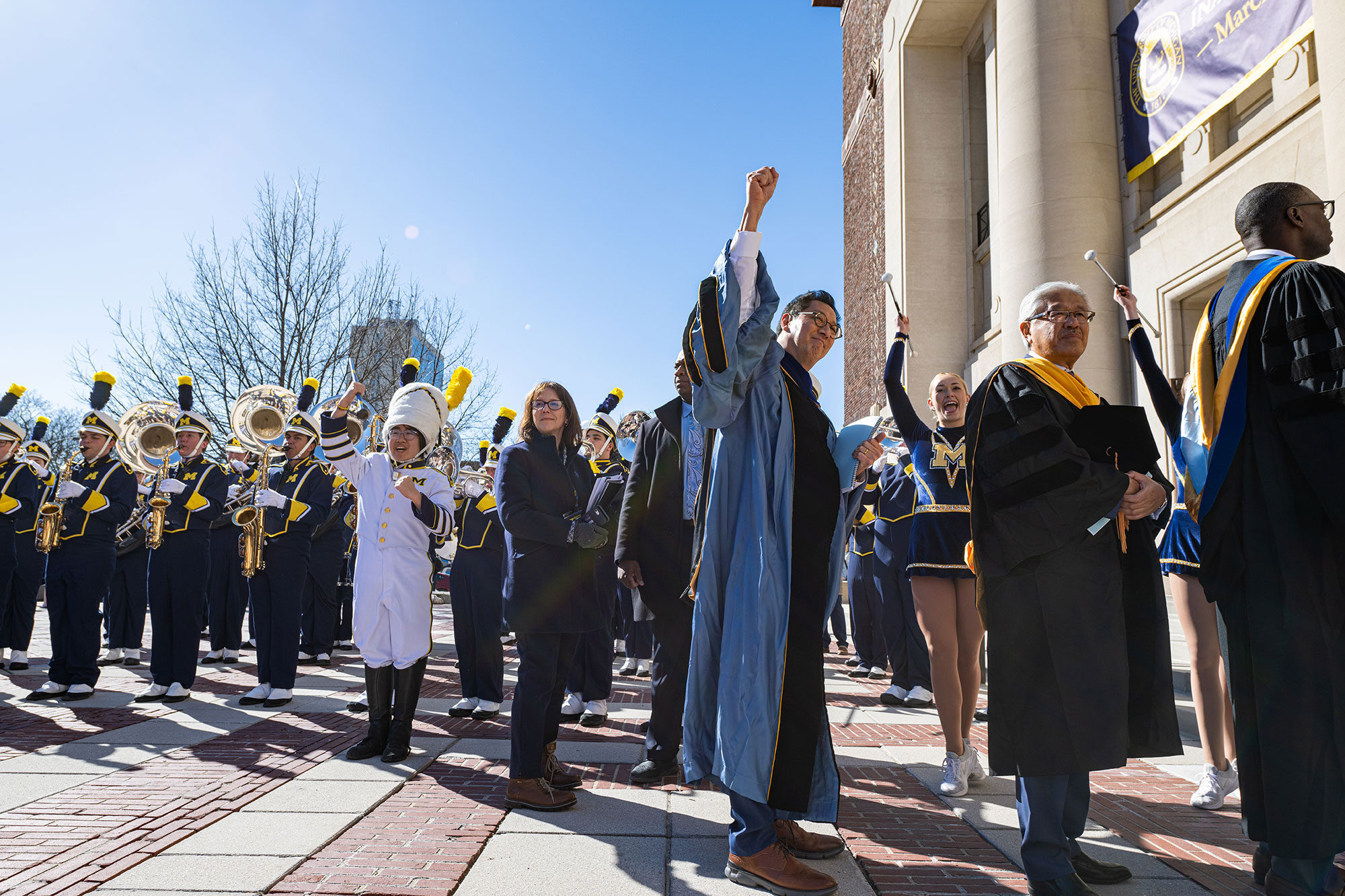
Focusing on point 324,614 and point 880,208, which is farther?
point 880,208

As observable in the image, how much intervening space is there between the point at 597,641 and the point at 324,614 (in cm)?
443

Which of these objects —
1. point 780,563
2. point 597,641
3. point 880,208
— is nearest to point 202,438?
point 597,641

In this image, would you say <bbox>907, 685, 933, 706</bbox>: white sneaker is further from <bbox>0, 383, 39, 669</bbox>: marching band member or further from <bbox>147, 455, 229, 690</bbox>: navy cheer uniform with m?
<bbox>0, 383, 39, 669</bbox>: marching band member

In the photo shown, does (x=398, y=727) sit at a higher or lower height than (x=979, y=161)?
lower

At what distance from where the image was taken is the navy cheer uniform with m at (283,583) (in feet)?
21.1

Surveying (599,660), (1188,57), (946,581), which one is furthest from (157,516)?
(1188,57)

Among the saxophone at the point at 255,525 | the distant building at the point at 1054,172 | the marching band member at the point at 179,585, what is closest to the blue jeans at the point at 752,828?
the saxophone at the point at 255,525

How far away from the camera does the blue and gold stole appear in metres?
2.76

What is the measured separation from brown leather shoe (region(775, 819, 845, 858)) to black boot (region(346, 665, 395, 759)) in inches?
98.1

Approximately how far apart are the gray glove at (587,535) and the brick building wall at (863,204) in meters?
18.4

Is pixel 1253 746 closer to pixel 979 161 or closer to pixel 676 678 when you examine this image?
pixel 676 678

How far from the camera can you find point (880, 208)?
2267 cm

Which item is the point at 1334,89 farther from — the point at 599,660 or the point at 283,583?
the point at 283,583

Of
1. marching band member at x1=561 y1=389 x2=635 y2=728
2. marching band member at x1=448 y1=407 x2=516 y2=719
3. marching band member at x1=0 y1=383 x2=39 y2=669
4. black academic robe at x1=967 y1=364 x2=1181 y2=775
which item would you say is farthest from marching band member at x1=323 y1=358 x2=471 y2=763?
marching band member at x1=0 y1=383 x2=39 y2=669
